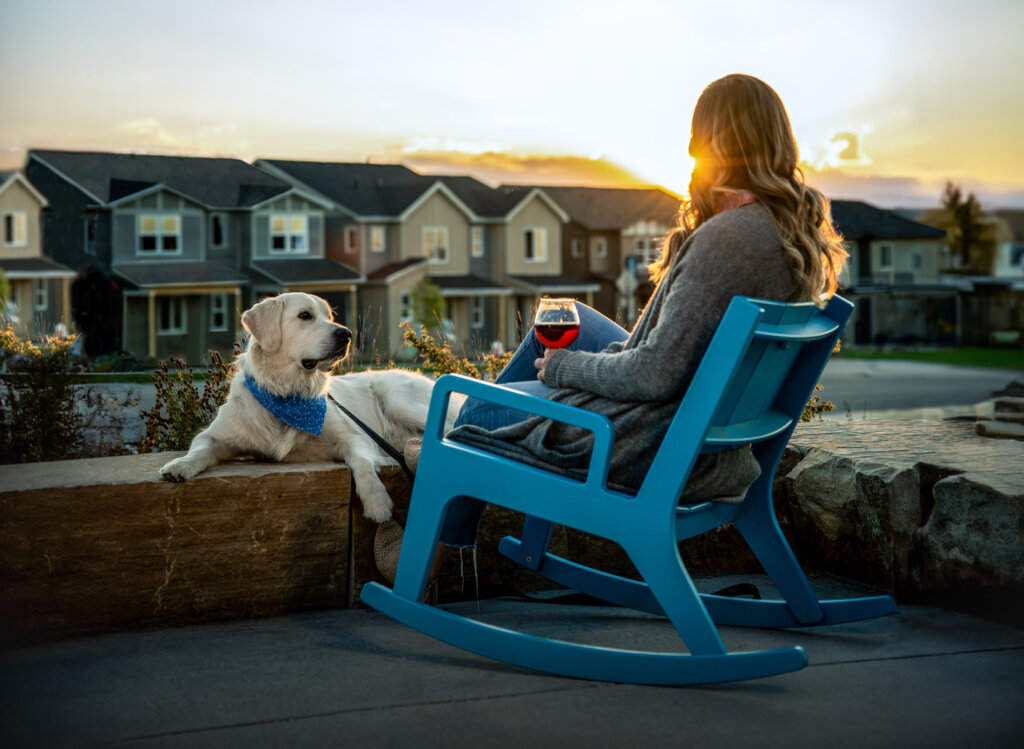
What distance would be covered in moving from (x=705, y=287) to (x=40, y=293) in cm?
4130

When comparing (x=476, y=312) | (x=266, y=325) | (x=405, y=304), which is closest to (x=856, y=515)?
(x=266, y=325)

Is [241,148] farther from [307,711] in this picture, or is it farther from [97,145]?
[307,711]

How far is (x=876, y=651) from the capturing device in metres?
2.76

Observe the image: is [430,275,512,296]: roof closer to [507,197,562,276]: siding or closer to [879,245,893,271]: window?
[507,197,562,276]: siding

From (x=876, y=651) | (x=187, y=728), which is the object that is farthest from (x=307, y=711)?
(x=876, y=651)

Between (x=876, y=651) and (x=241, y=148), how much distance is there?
48448 millimetres

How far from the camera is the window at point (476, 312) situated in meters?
44.9

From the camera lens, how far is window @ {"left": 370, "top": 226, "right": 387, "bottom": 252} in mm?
42188

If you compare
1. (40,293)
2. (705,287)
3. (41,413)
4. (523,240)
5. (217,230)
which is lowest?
(41,413)

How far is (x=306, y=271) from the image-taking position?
4003 cm

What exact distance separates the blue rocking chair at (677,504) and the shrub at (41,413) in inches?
138

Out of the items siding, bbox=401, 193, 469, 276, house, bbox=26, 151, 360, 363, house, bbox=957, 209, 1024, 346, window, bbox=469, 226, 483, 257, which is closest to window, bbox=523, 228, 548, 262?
window, bbox=469, 226, 483, 257

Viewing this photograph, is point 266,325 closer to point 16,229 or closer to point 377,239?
point 377,239

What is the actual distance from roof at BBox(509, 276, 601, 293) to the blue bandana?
1648 inches
